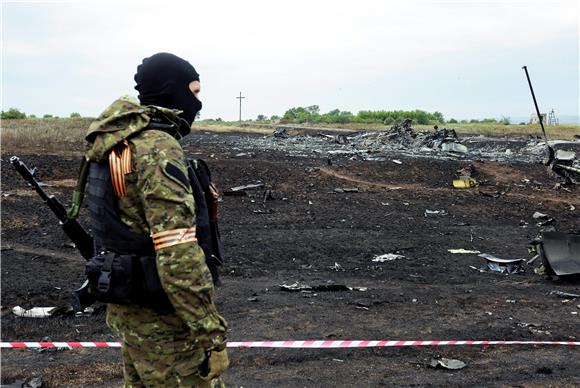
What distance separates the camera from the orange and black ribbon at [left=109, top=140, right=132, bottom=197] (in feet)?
8.09

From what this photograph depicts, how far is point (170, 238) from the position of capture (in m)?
2.36

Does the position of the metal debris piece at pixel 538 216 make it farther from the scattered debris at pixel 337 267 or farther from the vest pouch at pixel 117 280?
the vest pouch at pixel 117 280

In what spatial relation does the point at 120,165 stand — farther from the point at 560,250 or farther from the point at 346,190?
the point at 346,190

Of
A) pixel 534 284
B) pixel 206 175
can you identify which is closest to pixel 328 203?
pixel 534 284

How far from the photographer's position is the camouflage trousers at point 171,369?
2.61 meters

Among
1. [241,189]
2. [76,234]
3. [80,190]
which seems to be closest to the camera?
[80,190]

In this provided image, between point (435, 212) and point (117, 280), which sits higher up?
point (117, 280)

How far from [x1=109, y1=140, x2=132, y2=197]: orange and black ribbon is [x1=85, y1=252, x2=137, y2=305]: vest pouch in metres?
0.29

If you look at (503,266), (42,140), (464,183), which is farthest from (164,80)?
(42,140)

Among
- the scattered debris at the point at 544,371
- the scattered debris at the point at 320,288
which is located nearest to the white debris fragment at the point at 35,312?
the scattered debris at the point at 320,288

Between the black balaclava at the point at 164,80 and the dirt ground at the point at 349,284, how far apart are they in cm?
266

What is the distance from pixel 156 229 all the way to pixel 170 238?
0.24 feet

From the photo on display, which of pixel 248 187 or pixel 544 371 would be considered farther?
pixel 248 187

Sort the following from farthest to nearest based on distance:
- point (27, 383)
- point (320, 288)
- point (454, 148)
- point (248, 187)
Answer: point (454, 148)
point (248, 187)
point (320, 288)
point (27, 383)
